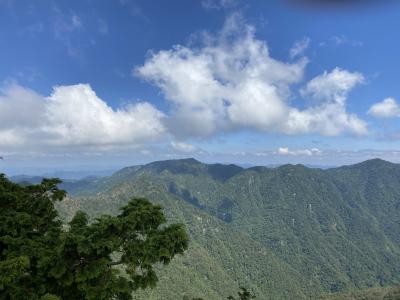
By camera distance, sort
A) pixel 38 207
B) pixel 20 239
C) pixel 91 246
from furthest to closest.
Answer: pixel 38 207
pixel 20 239
pixel 91 246

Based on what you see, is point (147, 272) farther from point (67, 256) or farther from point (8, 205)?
point (8, 205)

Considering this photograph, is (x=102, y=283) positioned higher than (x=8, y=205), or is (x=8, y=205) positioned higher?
(x=8, y=205)

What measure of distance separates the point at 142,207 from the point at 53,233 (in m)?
7.12

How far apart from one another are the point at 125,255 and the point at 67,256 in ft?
8.23

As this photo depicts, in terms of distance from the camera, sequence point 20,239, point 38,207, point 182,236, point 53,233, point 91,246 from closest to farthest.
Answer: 1. point 91,246
2. point 182,236
3. point 20,239
4. point 53,233
5. point 38,207

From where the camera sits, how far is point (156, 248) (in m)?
17.9

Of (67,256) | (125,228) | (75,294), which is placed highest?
(125,228)

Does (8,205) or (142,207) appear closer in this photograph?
(142,207)

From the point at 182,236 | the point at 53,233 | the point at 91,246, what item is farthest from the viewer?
the point at 53,233

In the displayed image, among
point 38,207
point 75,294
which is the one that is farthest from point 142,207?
point 38,207

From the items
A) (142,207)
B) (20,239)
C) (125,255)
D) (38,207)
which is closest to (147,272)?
Result: (125,255)

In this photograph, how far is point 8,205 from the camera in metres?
24.1

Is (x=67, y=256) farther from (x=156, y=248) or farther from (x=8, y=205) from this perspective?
(x=8, y=205)

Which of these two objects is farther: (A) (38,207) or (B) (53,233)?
(A) (38,207)
